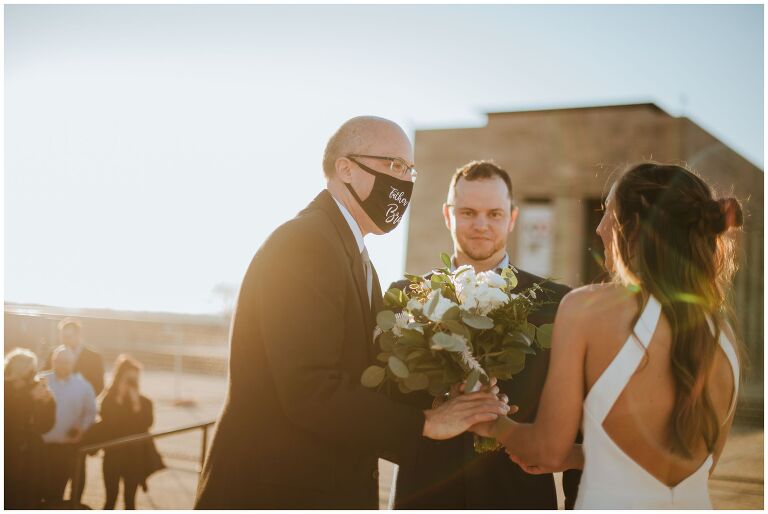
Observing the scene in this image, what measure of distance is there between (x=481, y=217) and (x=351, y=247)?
58.6 inches

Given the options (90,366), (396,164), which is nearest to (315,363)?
(396,164)

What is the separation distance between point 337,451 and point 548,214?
20088 mm

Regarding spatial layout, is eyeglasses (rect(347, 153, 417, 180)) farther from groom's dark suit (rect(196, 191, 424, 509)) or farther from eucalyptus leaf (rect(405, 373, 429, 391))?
eucalyptus leaf (rect(405, 373, 429, 391))

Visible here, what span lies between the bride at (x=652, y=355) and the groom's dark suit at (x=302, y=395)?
66 centimetres

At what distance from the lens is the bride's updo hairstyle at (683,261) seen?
7.07ft

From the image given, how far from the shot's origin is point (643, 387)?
2.18 m

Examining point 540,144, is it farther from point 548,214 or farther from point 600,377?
point 600,377

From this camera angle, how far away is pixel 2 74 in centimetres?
348

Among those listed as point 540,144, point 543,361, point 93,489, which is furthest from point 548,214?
point 543,361

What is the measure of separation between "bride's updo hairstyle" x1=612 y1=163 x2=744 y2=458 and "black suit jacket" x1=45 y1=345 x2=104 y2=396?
24.5ft

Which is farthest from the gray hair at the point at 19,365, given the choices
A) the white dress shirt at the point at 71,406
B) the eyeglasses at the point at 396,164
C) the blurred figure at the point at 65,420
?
the eyeglasses at the point at 396,164

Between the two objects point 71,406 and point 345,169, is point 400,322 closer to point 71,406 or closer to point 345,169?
point 345,169

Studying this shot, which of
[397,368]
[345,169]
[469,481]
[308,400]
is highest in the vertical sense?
[345,169]

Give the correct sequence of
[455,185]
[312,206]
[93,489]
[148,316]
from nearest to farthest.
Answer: [312,206] → [455,185] → [93,489] → [148,316]
